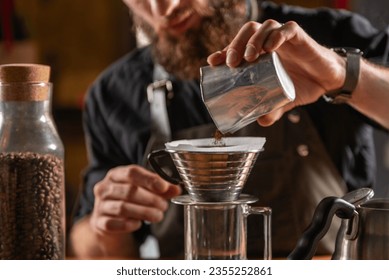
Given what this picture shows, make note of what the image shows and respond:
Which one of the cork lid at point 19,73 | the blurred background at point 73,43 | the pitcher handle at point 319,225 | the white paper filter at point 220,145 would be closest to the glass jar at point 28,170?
the cork lid at point 19,73

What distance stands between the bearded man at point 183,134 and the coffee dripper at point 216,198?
1.03ft

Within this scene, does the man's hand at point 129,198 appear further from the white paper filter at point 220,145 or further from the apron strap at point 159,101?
the white paper filter at point 220,145

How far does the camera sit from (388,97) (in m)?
1.03

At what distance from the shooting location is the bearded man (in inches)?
42.9

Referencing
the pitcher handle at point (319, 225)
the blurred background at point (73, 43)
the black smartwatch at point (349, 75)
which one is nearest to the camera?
the pitcher handle at point (319, 225)

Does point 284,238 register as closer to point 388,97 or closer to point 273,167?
point 273,167

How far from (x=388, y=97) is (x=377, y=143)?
172 mm

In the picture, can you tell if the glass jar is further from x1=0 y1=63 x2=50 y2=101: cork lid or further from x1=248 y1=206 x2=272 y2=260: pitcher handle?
x1=248 y1=206 x2=272 y2=260: pitcher handle

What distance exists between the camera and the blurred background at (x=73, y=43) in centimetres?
115

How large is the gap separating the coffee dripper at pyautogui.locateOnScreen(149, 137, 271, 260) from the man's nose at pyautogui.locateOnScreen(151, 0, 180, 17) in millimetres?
388

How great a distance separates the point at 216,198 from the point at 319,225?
10 cm

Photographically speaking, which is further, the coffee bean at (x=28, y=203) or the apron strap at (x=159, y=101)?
the apron strap at (x=159, y=101)

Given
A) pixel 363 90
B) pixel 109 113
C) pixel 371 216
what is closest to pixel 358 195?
pixel 371 216

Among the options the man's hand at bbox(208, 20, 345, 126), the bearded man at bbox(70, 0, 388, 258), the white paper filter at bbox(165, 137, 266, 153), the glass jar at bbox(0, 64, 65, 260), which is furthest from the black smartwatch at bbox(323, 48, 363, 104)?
the glass jar at bbox(0, 64, 65, 260)
